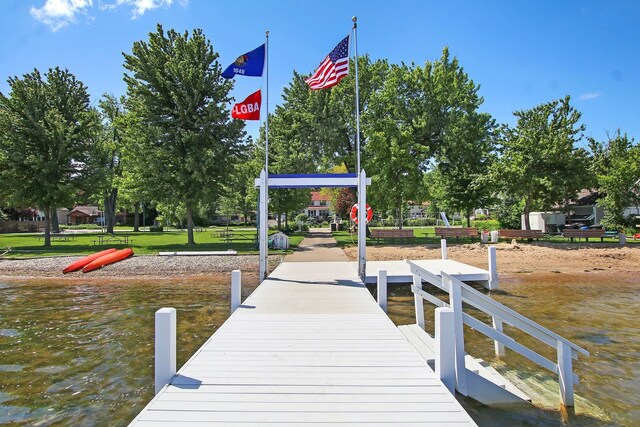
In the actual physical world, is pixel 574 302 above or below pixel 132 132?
below

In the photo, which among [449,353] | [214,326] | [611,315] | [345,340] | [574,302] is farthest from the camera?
[574,302]

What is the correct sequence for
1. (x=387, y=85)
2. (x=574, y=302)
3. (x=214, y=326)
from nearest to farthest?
(x=214, y=326)
(x=574, y=302)
(x=387, y=85)

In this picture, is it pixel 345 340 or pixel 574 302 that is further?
pixel 574 302

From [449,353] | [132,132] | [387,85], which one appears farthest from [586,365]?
[132,132]

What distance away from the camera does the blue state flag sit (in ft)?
38.1

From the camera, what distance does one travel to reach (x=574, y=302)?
11.2m

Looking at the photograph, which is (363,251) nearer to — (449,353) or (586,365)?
(586,365)

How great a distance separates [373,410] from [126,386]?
4137mm

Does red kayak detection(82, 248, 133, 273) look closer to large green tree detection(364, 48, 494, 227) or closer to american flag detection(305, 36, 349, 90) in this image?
american flag detection(305, 36, 349, 90)

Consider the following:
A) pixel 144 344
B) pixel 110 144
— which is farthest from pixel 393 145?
pixel 110 144

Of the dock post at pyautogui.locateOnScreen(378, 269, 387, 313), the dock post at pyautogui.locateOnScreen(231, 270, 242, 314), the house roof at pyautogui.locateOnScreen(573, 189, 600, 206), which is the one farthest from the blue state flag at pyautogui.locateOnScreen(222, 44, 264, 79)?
the house roof at pyautogui.locateOnScreen(573, 189, 600, 206)

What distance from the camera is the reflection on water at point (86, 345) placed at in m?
5.25

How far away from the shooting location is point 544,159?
23594 millimetres

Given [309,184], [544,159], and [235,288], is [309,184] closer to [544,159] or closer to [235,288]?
[235,288]
